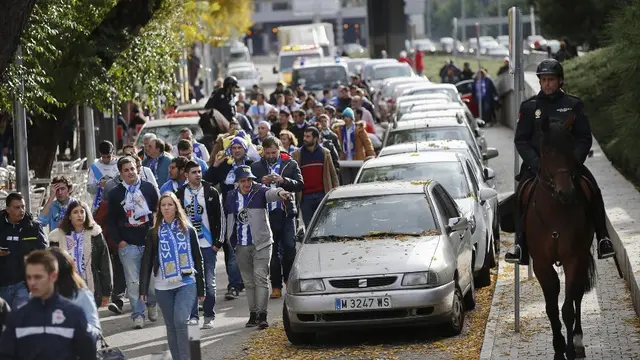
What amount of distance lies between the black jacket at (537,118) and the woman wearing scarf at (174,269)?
2870 mm

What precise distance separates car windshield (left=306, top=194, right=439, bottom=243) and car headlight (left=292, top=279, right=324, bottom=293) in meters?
0.99

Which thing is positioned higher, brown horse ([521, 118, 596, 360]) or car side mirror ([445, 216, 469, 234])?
brown horse ([521, 118, 596, 360])

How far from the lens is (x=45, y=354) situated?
8219 millimetres

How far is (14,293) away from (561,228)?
493 cm

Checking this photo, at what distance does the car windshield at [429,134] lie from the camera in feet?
76.9

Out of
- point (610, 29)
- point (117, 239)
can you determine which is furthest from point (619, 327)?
point (117, 239)

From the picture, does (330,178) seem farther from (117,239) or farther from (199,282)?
(199,282)

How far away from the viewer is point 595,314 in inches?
559

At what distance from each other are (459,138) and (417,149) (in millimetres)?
3416

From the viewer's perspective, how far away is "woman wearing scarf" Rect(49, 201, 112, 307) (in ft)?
49.3

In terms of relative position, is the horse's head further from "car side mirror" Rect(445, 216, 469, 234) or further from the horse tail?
"car side mirror" Rect(445, 216, 469, 234)

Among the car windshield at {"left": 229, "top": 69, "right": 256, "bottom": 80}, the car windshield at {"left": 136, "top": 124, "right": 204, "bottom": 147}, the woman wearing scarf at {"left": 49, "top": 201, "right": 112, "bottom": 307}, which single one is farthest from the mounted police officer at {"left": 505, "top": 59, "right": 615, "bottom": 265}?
the car windshield at {"left": 229, "top": 69, "right": 256, "bottom": 80}

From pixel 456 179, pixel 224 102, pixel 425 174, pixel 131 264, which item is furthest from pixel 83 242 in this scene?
pixel 224 102

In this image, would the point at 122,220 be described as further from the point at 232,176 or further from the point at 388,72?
the point at 388,72
